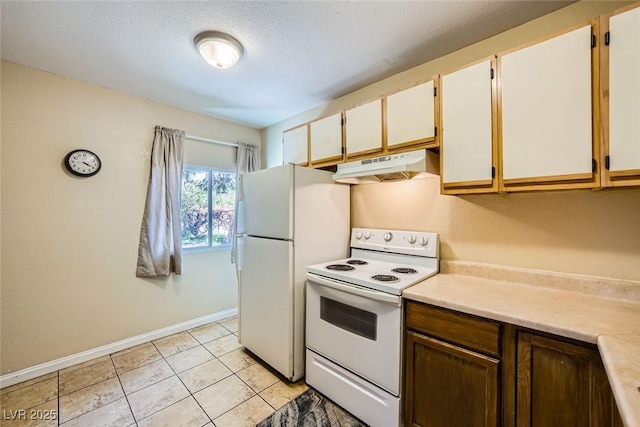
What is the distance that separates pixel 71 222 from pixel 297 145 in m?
2.11

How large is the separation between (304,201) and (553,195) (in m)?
1.59

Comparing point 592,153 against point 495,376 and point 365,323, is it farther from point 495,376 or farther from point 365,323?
point 365,323

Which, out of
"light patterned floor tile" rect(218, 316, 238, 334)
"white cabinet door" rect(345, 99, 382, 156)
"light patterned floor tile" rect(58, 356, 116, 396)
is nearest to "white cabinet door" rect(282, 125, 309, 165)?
"white cabinet door" rect(345, 99, 382, 156)

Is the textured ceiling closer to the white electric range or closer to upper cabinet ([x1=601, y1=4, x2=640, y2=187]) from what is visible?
upper cabinet ([x1=601, y1=4, x2=640, y2=187])

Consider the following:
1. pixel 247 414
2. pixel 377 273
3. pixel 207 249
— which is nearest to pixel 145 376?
pixel 247 414

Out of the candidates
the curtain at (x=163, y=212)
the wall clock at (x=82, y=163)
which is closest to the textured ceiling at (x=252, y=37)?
the curtain at (x=163, y=212)

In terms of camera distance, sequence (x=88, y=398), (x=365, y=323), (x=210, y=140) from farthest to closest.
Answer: (x=210, y=140), (x=88, y=398), (x=365, y=323)

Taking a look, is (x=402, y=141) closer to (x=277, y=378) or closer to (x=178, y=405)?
(x=277, y=378)

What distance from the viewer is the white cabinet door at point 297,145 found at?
2.45 m

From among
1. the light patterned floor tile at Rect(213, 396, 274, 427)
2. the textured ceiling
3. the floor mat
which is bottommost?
the light patterned floor tile at Rect(213, 396, 274, 427)

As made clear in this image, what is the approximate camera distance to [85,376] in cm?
210

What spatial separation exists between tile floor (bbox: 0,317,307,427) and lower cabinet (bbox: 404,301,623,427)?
1.01 meters

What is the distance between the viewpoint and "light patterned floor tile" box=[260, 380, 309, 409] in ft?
6.00

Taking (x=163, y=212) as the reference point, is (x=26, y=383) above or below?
below
